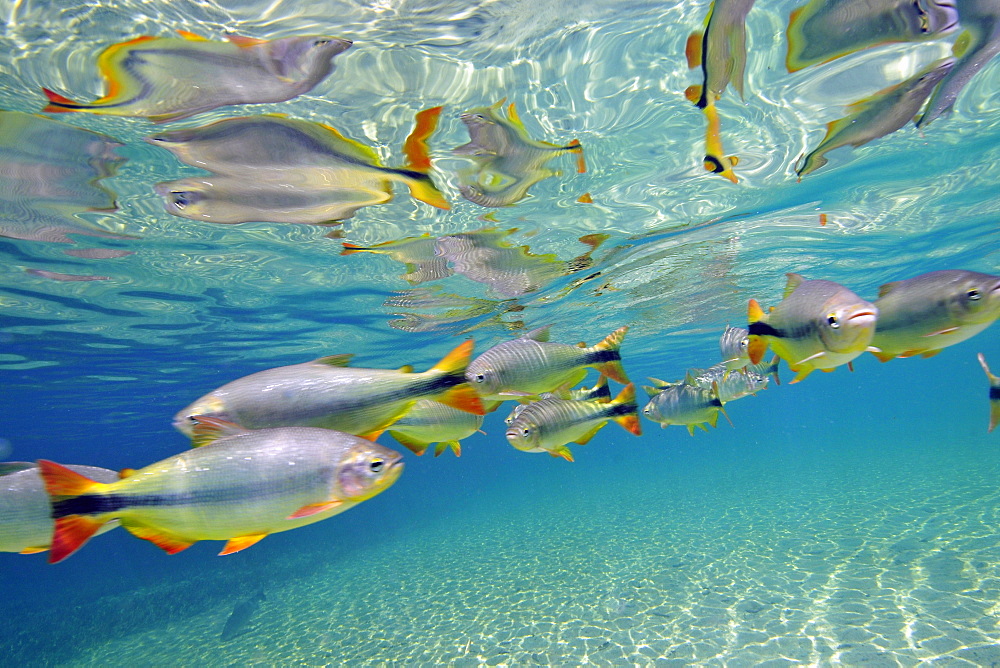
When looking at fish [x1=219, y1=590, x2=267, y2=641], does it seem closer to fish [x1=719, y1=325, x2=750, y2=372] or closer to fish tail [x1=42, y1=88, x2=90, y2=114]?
fish tail [x1=42, y1=88, x2=90, y2=114]

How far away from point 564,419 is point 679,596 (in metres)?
10.7

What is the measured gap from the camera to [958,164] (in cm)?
1098

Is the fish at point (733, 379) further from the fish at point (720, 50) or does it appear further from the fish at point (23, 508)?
the fish at point (23, 508)

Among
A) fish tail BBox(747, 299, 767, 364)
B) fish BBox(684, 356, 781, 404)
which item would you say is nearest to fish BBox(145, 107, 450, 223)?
fish BBox(684, 356, 781, 404)

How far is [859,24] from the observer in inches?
232

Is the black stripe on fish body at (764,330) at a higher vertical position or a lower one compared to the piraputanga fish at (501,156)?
lower

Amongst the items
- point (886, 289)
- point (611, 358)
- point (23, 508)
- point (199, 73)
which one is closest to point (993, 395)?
point (886, 289)

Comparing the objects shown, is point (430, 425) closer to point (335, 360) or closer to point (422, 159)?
point (335, 360)

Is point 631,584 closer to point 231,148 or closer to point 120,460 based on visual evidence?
point 231,148

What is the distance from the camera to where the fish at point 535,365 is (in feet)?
11.8

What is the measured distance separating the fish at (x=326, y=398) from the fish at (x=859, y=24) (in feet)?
21.8

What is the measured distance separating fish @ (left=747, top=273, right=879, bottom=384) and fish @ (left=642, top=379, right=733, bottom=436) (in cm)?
281

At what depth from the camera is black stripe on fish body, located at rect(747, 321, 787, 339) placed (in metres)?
2.81

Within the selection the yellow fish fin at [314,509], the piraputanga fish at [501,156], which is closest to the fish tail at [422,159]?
the piraputanga fish at [501,156]
